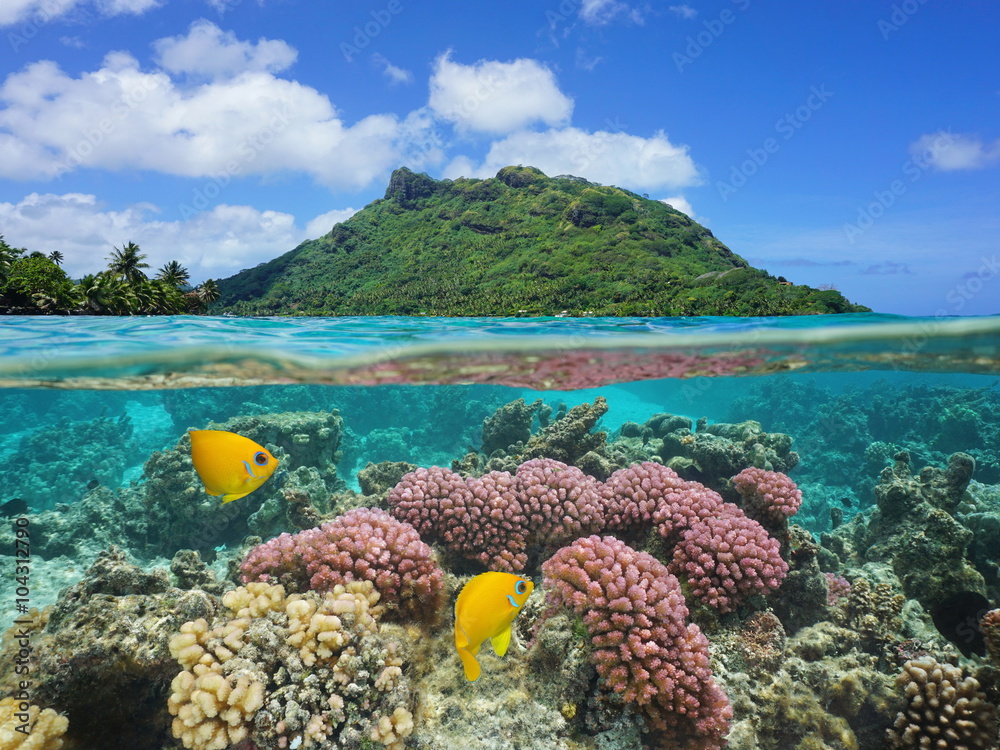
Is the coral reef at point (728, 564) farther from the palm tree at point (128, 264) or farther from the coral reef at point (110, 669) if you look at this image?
the palm tree at point (128, 264)

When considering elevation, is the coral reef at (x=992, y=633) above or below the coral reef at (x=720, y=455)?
below

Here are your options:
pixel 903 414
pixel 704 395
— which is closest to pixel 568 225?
pixel 704 395

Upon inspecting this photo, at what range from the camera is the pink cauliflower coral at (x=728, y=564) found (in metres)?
5.24

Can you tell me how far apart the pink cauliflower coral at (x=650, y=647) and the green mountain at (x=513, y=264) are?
47.1 ft

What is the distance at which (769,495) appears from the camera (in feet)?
21.0

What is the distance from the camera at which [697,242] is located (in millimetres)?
38875

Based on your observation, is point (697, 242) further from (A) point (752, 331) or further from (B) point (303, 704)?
(B) point (303, 704)

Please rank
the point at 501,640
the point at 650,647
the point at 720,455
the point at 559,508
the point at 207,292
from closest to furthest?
1. the point at 501,640
2. the point at 650,647
3. the point at 559,508
4. the point at 720,455
5. the point at 207,292

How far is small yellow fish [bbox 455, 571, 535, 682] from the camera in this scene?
9.36 ft

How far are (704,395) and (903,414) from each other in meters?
30.1

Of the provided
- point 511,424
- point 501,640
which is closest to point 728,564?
point 501,640

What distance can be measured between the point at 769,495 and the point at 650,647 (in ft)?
11.0

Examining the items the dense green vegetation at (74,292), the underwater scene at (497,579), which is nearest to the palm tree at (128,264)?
the dense green vegetation at (74,292)

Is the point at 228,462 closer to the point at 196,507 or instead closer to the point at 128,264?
the point at 196,507
